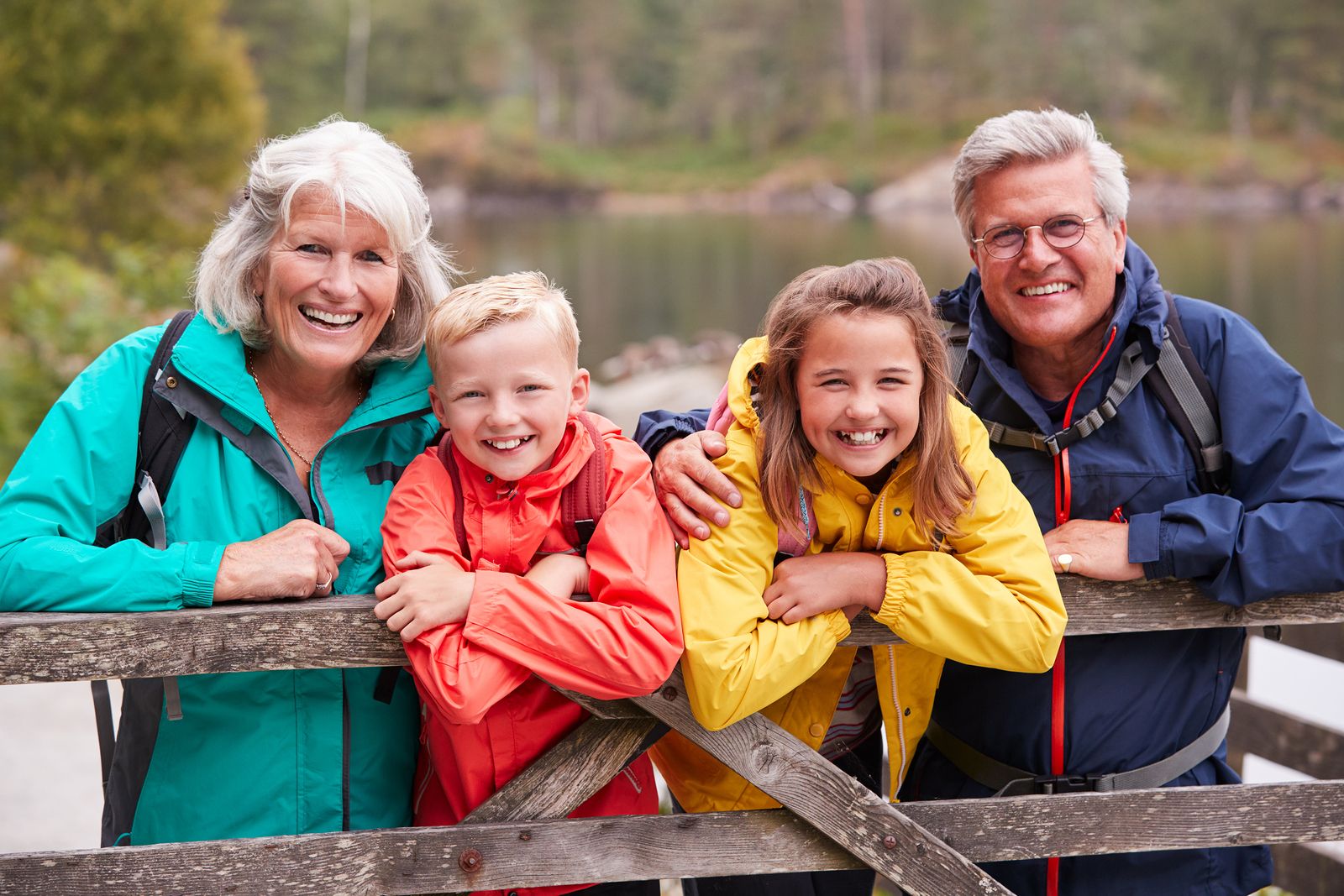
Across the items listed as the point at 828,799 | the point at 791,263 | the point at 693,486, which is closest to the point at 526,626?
the point at 693,486

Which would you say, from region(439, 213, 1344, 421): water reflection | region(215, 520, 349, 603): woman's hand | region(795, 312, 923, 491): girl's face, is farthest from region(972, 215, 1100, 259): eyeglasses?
region(439, 213, 1344, 421): water reflection

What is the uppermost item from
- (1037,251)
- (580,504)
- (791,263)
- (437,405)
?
(791,263)

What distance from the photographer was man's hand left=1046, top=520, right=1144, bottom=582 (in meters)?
2.10

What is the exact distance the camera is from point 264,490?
215cm

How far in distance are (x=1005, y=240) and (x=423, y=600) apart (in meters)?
1.47

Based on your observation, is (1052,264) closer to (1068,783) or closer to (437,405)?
(1068,783)

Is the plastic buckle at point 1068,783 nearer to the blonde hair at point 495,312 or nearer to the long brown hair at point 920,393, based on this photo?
the long brown hair at point 920,393

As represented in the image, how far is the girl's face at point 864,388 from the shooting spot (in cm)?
205

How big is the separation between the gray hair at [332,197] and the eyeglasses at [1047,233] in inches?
47.9

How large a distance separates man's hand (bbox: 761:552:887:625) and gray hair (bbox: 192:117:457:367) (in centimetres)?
89

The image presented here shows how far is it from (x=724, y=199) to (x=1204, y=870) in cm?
5630

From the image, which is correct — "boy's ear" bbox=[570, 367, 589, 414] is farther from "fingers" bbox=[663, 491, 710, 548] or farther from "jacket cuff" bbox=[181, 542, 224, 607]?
"jacket cuff" bbox=[181, 542, 224, 607]

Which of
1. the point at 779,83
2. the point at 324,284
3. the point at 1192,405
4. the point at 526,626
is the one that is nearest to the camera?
the point at 526,626

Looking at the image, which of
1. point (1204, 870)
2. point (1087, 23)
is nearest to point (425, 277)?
point (1204, 870)
